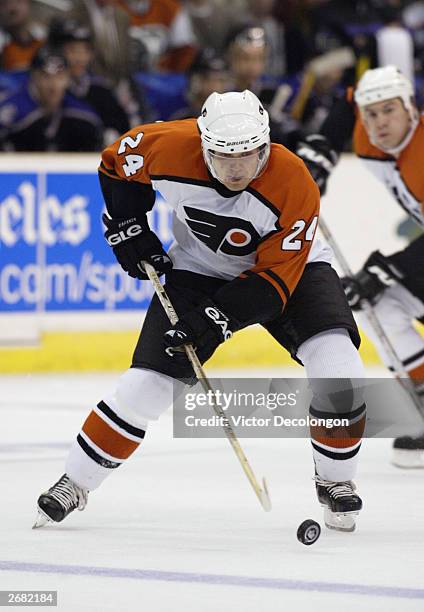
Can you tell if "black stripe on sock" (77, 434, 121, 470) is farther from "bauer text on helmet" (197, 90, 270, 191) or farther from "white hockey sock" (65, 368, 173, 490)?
"bauer text on helmet" (197, 90, 270, 191)

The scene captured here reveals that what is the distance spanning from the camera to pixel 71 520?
11.7 ft

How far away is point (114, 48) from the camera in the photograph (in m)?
7.46

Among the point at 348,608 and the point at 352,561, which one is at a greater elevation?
the point at 348,608

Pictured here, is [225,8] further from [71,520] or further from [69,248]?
[71,520]

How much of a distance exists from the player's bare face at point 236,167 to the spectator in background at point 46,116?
3592 millimetres

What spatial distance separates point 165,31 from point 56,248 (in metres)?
1.93

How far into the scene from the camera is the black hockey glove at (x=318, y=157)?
466 centimetres

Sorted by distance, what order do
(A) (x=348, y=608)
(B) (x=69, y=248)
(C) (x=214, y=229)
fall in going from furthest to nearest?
(B) (x=69, y=248), (C) (x=214, y=229), (A) (x=348, y=608)

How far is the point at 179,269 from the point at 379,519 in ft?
2.74

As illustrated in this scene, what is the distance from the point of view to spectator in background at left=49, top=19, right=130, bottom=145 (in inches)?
277

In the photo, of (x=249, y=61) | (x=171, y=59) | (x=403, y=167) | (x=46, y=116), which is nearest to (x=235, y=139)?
(x=403, y=167)

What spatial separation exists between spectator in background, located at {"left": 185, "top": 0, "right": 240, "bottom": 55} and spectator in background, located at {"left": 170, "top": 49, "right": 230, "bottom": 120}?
78 centimetres

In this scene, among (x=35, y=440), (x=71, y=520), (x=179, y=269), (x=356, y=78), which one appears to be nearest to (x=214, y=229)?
(x=179, y=269)

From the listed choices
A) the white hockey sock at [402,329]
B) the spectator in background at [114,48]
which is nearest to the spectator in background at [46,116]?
the spectator in background at [114,48]
